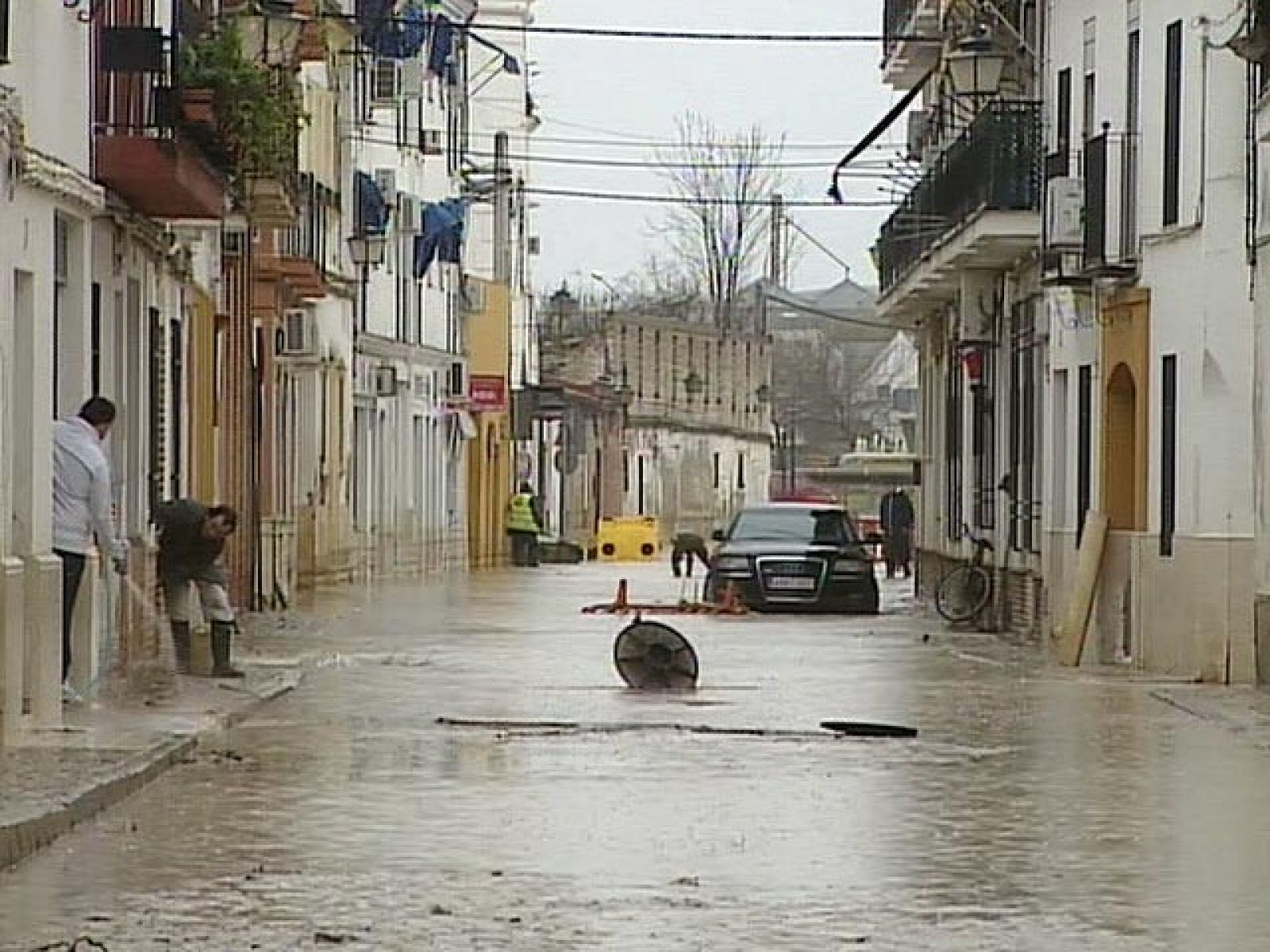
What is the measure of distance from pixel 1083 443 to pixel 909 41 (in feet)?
45.0

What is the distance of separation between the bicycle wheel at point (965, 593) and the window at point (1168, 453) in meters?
9.58

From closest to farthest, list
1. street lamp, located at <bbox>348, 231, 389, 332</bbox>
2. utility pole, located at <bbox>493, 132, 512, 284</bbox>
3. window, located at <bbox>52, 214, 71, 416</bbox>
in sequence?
window, located at <bbox>52, 214, 71, 416</bbox> < street lamp, located at <bbox>348, 231, 389, 332</bbox> < utility pole, located at <bbox>493, 132, 512, 284</bbox>

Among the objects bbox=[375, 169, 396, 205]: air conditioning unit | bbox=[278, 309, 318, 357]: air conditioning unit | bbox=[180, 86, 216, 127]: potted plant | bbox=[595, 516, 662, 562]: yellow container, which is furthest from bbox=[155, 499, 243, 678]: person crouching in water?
bbox=[595, 516, 662, 562]: yellow container

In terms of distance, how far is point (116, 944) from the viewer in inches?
473

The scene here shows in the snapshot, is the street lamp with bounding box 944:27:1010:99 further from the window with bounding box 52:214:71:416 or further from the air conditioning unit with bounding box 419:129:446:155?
the air conditioning unit with bounding box 419:129:446:155

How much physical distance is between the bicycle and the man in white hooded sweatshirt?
63.8ft

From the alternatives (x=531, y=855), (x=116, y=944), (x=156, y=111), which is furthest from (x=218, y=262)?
(x=116, y=944)

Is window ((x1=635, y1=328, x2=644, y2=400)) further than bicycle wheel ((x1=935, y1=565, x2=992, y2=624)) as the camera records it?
Yes

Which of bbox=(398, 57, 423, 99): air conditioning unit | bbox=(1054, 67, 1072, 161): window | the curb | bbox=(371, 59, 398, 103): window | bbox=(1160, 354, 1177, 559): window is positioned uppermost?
bbox=(398, 57, 423, 99): air conditioning unit

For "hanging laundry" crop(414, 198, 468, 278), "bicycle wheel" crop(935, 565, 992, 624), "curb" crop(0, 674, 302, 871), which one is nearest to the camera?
"curb" crop(0, 674, 302, 871)

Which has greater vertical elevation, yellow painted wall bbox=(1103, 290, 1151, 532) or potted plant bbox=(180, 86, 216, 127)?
potted plant bbox=(180, 86, 216, 127)

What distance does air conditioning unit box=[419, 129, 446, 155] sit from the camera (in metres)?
64.8

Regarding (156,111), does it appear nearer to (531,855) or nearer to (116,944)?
(531,855)

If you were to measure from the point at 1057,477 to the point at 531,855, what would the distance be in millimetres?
21341
